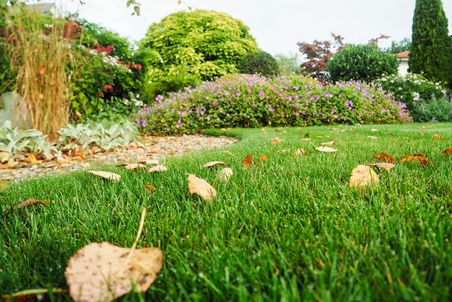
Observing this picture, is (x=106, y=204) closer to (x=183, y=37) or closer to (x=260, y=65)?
(x=260, y=65)

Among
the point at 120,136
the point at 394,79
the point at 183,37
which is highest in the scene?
the point at 183,37

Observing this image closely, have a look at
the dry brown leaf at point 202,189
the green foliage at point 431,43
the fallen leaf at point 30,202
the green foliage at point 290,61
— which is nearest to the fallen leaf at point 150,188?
the dry brown leaf at point 202,189

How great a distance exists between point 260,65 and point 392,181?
11522mm

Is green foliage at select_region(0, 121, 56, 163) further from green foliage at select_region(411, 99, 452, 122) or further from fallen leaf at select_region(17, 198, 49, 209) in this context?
green foliage at select_region(411, 99, 452, 122)

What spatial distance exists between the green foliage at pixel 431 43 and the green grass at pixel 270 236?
591 inches

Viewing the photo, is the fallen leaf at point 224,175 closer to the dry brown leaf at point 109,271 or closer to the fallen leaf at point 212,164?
the fallen leaf at point 212,164

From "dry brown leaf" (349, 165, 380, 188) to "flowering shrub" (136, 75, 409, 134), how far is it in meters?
5.27

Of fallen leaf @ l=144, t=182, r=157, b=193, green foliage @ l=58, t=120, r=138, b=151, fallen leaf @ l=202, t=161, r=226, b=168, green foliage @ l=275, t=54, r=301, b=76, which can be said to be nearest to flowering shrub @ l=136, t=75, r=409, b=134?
green foliage @ l=58, t=120, r=138, b=151

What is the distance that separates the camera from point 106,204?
1304mm

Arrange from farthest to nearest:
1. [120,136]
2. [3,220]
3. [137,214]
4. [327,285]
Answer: [120,136]
[3,220]
[137,214]
[327,285]

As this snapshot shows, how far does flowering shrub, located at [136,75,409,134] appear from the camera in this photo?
6586 mm

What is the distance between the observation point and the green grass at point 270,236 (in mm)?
605

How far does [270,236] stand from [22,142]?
3.59 meters

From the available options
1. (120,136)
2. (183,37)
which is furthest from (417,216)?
(183,37)
